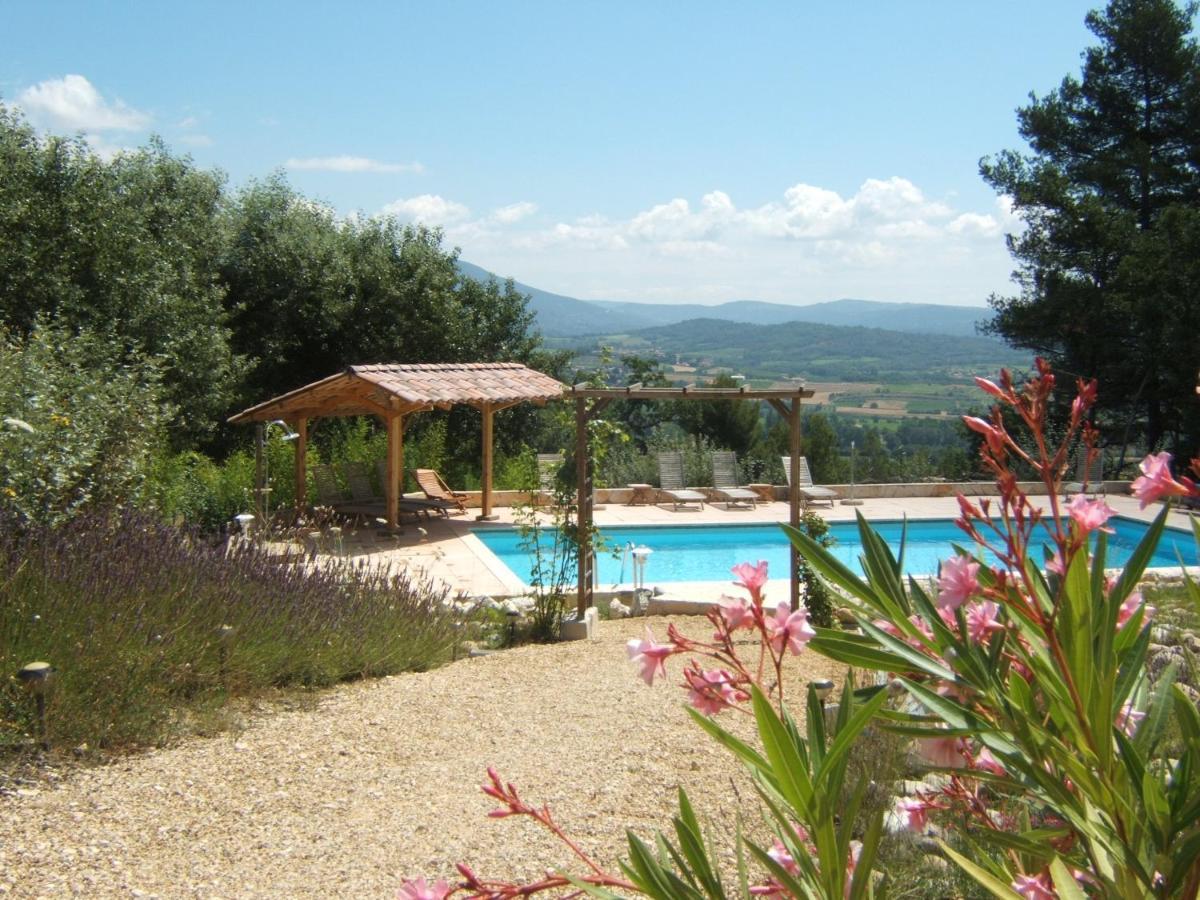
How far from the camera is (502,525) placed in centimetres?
1400

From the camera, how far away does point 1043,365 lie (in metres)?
1.35

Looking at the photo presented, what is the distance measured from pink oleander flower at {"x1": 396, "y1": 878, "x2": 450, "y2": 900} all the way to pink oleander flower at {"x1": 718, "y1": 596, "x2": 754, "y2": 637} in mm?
510

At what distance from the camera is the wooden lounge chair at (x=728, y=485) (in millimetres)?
15578

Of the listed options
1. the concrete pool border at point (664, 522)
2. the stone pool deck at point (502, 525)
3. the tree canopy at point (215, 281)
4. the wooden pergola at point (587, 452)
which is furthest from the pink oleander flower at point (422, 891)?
the tree canopy at point (215, 281)

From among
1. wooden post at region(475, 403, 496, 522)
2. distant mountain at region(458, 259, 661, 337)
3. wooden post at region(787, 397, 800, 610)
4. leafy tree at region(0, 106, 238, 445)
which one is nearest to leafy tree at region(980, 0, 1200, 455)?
wooden post at region(475, 403, 496, 522)

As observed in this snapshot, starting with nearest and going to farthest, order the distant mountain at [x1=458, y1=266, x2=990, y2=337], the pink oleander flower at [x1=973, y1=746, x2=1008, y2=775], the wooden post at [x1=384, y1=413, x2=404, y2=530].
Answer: the pink oleander flower at [x1=973, y1=746, x2=1008, y2=775] < the wooden post at [x1=384, y1=413, x2=404, y2=530] < the distant mountain at [x1=458, y1=266, x2=990, y2=337]

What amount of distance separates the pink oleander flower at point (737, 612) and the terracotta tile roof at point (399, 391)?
35.2 feet

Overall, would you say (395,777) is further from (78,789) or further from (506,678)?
(506,678)

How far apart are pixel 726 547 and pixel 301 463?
583cm

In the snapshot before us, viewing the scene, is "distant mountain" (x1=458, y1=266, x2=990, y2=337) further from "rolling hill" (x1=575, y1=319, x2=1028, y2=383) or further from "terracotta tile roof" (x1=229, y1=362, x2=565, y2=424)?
"terracotta tile roof" (x1=229, y1=362, x2=565, y2=424)

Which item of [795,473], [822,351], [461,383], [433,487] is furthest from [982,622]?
[822,351]

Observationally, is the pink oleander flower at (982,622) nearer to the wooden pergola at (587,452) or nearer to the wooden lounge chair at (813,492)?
the wooden pergola at (587,452)

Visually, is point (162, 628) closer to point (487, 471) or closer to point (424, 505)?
point (424, 505)

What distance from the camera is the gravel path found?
3.29 meters
